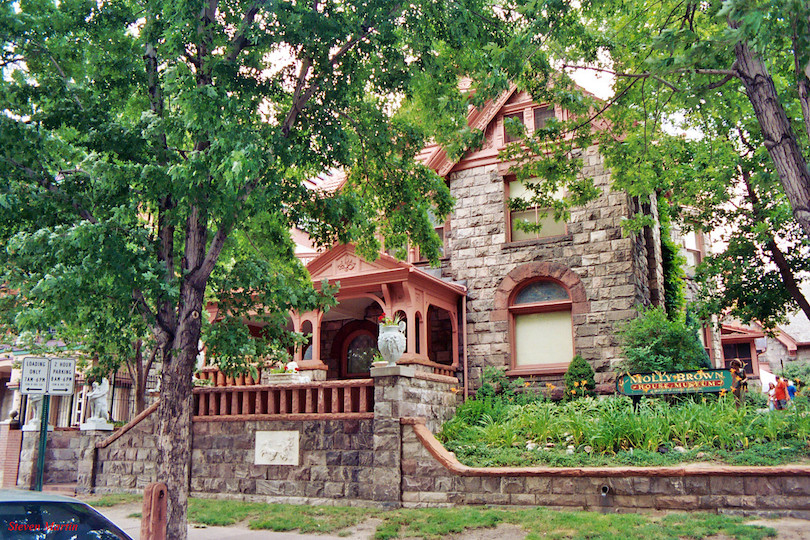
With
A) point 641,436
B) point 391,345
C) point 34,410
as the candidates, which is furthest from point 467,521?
point 34,410

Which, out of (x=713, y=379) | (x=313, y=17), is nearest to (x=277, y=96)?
(x=313, y=17)

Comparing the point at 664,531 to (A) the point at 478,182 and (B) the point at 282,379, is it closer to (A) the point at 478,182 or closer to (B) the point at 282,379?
(B) the point at 282,379

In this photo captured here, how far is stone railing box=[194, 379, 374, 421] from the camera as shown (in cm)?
1162

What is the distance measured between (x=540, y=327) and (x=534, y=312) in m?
0.39

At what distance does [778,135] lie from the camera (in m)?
7.13

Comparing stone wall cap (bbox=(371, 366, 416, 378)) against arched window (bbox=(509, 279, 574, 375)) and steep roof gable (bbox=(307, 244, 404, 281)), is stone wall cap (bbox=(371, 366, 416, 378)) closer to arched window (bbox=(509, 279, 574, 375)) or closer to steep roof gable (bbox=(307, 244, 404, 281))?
steep roof gable (bbox=(307, 244, 404, 281))

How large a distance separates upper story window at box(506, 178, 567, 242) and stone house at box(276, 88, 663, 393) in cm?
4

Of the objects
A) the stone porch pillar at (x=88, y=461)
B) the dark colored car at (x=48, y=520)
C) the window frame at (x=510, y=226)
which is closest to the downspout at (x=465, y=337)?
the window frame at (x=510, y=226)

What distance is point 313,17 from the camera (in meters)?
7.95

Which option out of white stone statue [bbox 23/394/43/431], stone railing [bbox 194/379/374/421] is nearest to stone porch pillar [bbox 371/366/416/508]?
stone railing [bbox 194/379/374/421]

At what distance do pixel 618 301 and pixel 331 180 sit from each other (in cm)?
1137

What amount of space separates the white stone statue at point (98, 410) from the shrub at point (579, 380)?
9904 mm

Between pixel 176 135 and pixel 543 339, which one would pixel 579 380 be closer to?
pixel 543 339

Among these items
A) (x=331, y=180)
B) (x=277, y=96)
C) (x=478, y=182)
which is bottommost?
(x=277, y=96)
